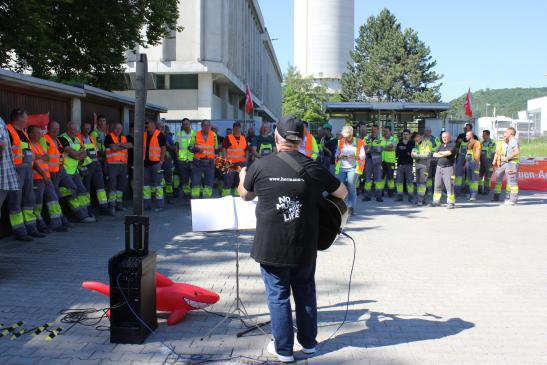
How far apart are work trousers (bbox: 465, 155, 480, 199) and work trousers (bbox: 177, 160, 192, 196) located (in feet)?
26.1

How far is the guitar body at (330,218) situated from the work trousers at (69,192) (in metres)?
6.70

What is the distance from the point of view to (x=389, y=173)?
1528cm

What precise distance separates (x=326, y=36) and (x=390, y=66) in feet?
173

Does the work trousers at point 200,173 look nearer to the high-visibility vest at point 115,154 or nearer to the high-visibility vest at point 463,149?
the high-visibility vest at point 115,154

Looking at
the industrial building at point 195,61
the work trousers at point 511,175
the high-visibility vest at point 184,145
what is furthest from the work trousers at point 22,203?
the industrial building at point 195,61

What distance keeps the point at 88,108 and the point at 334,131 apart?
362 inches

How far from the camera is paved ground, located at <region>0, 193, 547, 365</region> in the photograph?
432 cm

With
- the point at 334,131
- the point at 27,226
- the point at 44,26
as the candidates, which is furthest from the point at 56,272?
the point at 334,131

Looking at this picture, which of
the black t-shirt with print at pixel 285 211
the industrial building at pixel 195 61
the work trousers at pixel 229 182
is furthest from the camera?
the industrial building at pixel 195 61

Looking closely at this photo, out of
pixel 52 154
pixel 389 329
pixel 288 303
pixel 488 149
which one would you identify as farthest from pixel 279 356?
pixel 488 149

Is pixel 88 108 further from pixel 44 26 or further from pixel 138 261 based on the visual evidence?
pixel 138 261

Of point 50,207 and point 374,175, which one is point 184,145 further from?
point 374,175

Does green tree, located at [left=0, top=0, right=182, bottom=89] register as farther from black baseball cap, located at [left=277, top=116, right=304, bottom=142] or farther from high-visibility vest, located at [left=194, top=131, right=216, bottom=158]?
black baseball cap, located at [left=277, top=116, right=304, bottom=142]

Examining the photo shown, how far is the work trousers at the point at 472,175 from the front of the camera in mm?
15168
